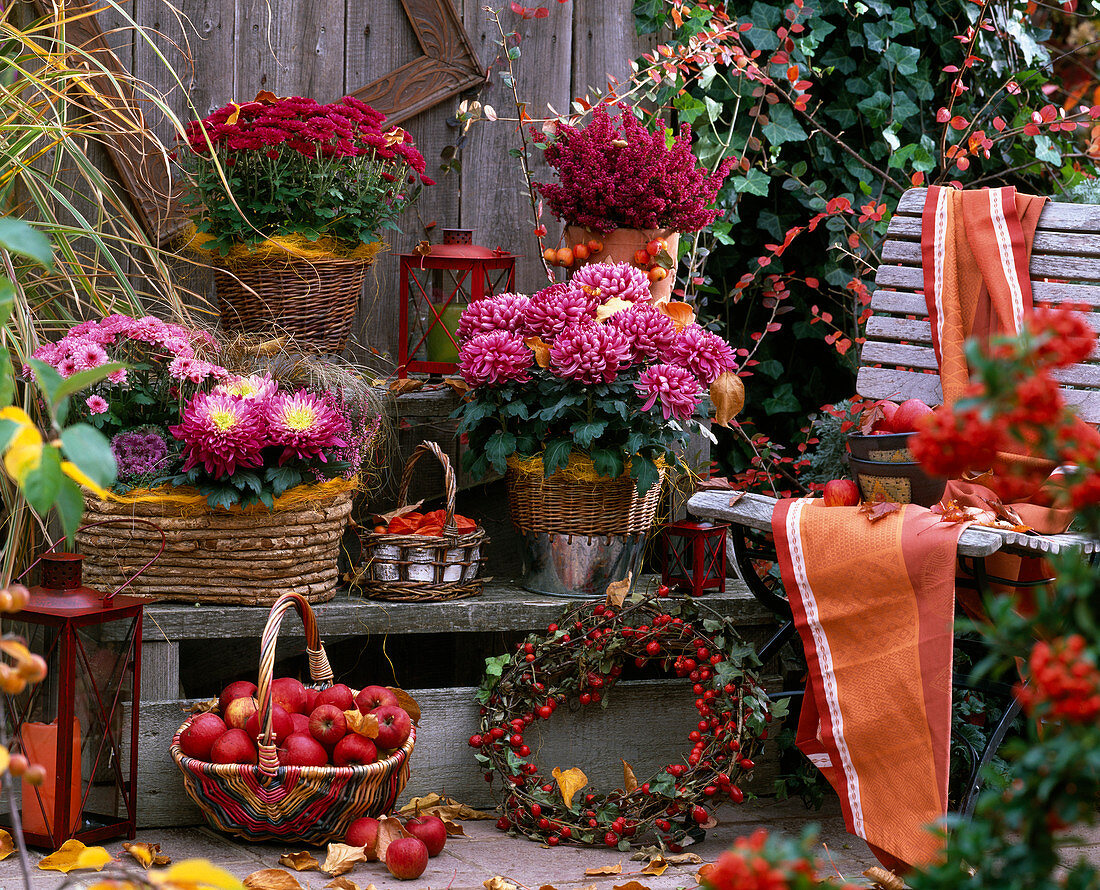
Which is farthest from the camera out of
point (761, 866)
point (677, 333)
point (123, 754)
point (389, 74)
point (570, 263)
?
point (389, 74)

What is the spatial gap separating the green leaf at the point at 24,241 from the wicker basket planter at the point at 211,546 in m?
1.28

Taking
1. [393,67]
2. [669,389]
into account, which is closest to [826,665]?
[669,389]

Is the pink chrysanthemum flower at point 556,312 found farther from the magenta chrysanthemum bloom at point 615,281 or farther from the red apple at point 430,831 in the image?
the red apple at point 430,831

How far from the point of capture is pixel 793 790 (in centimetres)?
235

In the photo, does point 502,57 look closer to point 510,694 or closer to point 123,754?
point 510,694

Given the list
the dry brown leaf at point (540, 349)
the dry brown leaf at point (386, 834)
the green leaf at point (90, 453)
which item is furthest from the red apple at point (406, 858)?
the green leaf at point (90, 453)

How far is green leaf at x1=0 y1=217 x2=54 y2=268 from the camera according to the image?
0.83 metres

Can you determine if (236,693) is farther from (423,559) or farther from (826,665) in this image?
(826,665)

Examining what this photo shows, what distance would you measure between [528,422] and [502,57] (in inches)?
45.4

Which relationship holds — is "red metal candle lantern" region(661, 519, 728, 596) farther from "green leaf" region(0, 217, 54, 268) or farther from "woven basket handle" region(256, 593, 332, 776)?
"green leaf" region(0, 217, 54, 268)

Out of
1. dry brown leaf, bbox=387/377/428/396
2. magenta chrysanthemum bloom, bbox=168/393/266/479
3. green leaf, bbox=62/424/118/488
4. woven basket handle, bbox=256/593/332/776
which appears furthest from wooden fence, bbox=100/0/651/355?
green leaf, bbox=62/424/118/488

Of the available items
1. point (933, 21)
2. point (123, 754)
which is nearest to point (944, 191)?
point (933, 21)

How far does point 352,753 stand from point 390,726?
81 mm

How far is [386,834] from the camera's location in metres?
1.95
